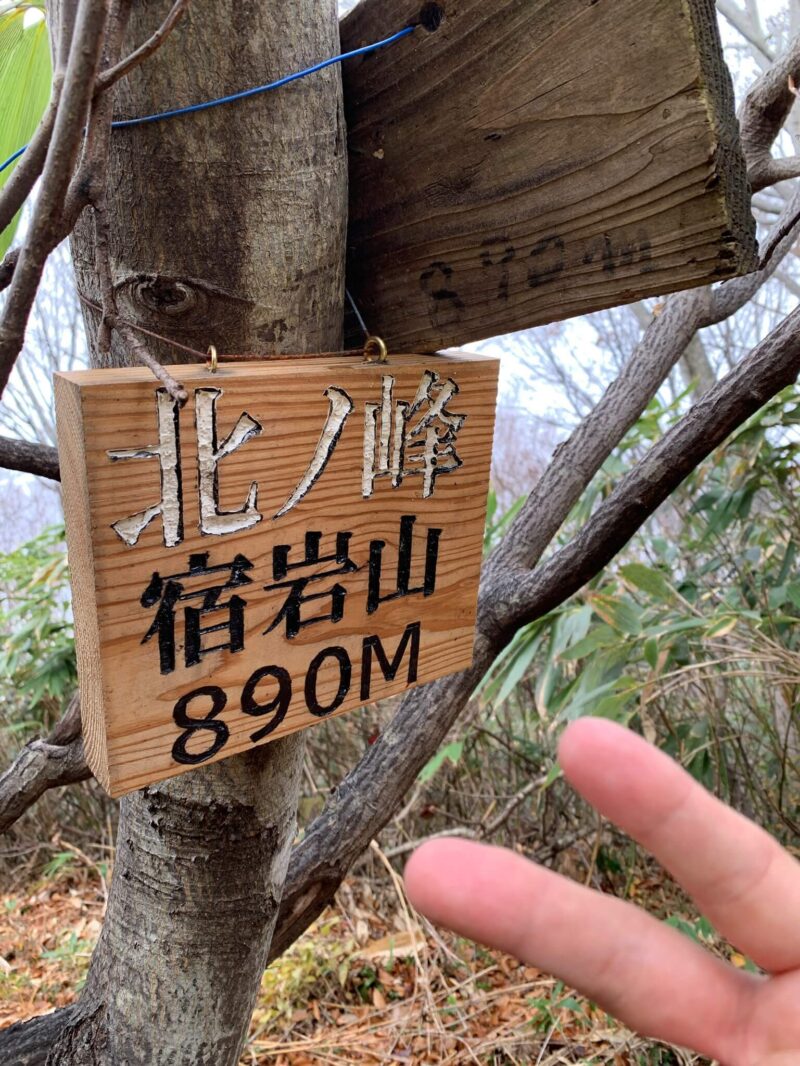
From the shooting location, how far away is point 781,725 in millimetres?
2400

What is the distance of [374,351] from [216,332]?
0.48ft

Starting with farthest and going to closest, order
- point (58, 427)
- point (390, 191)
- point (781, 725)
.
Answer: point (781, 725)
point (390, 191)
point (58, 427)

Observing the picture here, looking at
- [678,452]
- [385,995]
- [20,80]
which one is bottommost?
[385,995]

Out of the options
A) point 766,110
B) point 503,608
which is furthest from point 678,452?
point 766,110

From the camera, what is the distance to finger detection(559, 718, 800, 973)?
456mm

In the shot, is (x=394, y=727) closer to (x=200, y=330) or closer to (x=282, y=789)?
(x=282, y=789)

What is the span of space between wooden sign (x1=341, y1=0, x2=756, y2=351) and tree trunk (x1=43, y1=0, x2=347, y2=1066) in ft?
0.17

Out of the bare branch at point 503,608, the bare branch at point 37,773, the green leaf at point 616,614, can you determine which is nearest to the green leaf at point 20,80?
the bare branch at point 37,773

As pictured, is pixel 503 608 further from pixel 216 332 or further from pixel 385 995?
pixel 385 995

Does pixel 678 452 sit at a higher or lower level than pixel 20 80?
lower

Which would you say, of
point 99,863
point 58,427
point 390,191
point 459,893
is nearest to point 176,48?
point 390,191

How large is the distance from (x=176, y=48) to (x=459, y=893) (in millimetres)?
654

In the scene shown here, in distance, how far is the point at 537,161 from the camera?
673mm

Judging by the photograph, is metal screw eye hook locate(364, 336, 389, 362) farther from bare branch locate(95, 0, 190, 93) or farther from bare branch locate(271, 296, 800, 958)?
bare branch locate(271, 296, 800, 958)
